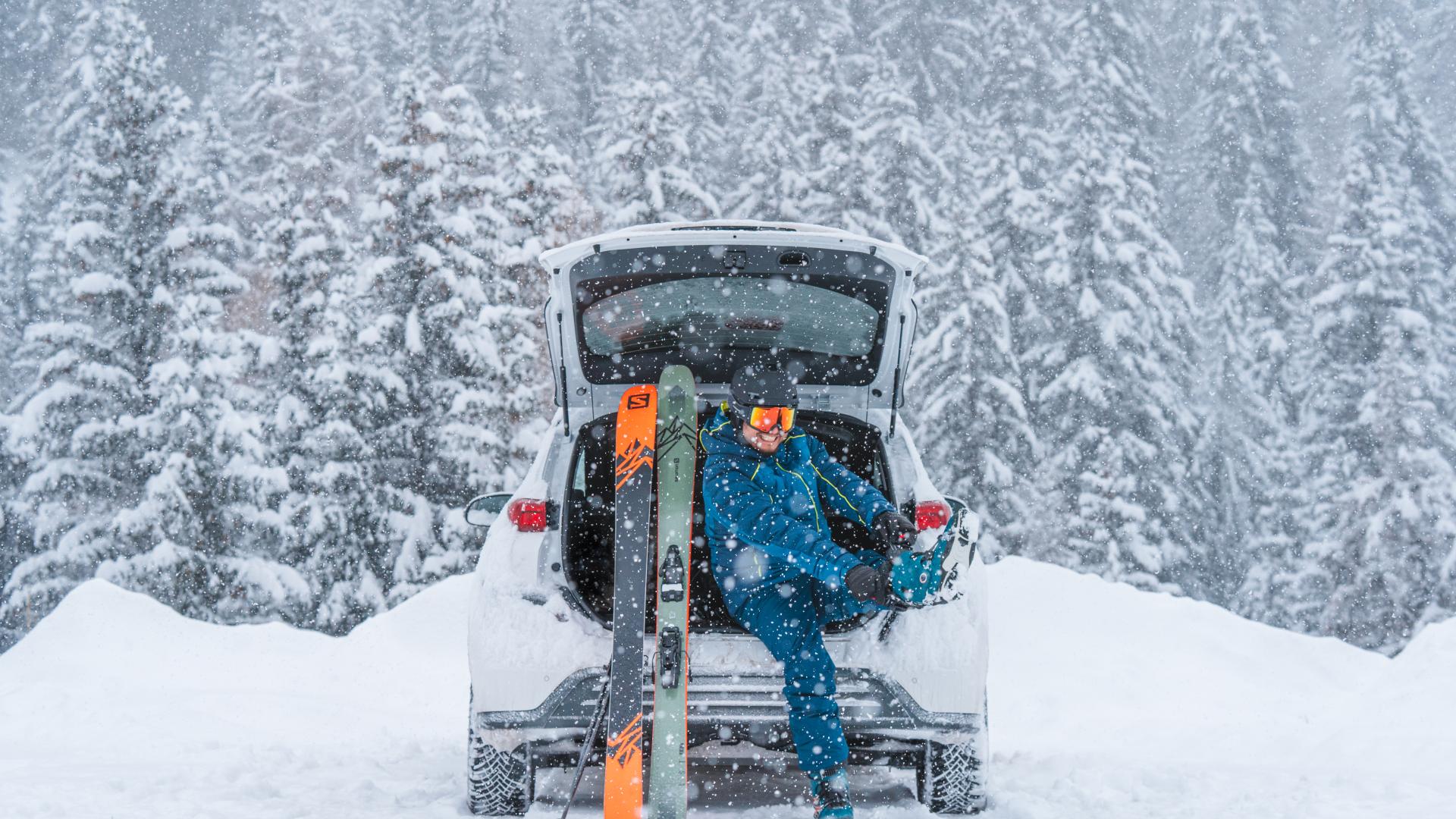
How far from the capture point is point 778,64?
3622 centimetres

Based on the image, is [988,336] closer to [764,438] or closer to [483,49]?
[764,438]

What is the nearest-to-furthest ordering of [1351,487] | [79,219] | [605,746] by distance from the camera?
[605,746] < [79,219] < [1351,487]

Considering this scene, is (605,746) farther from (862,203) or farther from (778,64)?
(778,64)

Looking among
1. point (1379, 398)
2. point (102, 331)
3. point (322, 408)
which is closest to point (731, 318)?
point (322, 408)

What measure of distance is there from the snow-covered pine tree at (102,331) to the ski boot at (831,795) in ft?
62.6

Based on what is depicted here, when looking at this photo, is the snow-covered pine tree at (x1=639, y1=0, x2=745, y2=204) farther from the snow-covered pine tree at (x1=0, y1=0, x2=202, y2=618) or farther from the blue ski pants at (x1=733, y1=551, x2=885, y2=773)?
the blue ski pants at (x1=733, y1=551, x2=885, y2=773)

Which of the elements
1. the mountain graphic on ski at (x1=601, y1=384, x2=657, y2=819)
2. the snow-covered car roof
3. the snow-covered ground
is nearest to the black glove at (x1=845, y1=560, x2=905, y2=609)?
the mountain graphic on ski at (x1=601, y1=384, x2=657, y2=819)

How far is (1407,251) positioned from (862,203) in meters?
11.6

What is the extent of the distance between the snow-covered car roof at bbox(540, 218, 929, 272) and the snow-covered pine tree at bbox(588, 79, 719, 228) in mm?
17617

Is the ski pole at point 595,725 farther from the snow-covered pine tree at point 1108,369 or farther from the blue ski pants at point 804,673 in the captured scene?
the snow-covered pine tree at point 1108,369

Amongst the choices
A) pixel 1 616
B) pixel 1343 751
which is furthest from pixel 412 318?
pixel 1343 751

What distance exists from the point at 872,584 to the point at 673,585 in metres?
0.80

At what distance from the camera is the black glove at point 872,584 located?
12.2 feet

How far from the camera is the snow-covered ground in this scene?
191 inches
